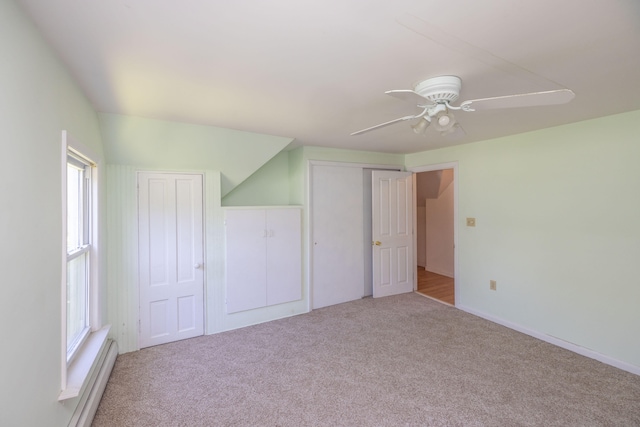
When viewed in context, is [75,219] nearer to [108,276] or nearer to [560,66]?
[108,276]

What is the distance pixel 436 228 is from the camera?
6.18m

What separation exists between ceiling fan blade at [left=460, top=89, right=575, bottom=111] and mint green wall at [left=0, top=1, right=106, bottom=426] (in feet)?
6.75

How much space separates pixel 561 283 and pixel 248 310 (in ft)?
11.4

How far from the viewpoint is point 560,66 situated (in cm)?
169

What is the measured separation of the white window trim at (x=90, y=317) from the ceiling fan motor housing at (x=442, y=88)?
217 centimetres

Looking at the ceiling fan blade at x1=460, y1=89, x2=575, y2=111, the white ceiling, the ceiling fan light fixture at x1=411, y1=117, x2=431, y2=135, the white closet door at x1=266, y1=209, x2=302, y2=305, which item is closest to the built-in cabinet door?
the white closet door at x1=266, y1=209, x2=302, y2=305

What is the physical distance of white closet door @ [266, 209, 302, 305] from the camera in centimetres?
368

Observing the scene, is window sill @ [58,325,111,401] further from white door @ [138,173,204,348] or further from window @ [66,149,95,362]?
white door @ [138,173,204,348]

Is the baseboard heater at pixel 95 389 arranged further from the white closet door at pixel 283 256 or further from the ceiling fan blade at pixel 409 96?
the ceiling fan blade at pixel 409 96

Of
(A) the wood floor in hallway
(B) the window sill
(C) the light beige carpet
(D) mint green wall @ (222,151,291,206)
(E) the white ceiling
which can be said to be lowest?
(C) the light beige carpet

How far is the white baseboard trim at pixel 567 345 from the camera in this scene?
2562 mm

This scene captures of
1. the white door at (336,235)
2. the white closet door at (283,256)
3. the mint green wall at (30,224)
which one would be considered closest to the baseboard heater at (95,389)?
the mint green wall at (30,224)

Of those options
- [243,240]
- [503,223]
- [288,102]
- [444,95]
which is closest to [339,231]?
[243,240]

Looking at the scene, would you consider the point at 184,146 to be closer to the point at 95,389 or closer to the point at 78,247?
the point at 78,247
